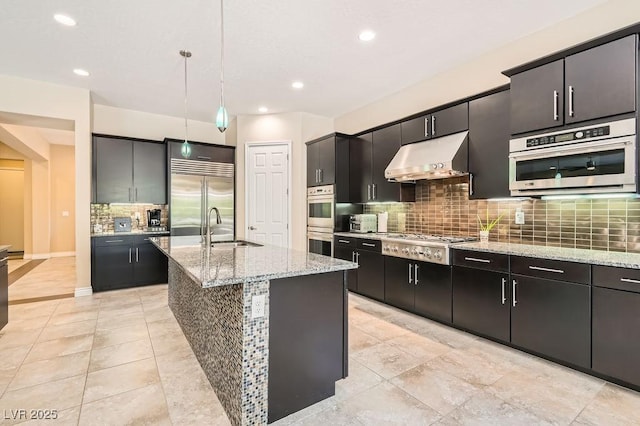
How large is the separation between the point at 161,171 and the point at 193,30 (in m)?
3.00

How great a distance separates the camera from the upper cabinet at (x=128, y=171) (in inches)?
196

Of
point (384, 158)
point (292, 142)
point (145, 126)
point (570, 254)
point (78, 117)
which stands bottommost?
point (570, 254)

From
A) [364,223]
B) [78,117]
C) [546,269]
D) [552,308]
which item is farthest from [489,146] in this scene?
[78,117]

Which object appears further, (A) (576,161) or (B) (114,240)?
(B) (114,240)

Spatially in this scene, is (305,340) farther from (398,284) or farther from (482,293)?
(398,284)

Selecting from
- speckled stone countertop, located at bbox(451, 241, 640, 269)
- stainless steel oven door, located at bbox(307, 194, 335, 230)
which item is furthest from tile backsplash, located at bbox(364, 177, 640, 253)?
stainless steel oven door, located at bbox(307, 194, 335, 230)

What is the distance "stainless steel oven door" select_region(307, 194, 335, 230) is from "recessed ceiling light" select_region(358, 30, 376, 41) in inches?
94.0

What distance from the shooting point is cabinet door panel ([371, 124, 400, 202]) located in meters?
4.34

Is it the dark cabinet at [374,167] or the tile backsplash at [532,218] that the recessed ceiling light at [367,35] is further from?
the tile backsplash at [532,218]

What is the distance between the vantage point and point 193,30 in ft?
10.2

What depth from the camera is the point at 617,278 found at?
86.0 inches

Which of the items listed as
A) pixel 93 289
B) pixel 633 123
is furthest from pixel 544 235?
pixel 93 289

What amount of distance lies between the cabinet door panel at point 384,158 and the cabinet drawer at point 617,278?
2391 mm

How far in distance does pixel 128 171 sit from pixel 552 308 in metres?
5.94
